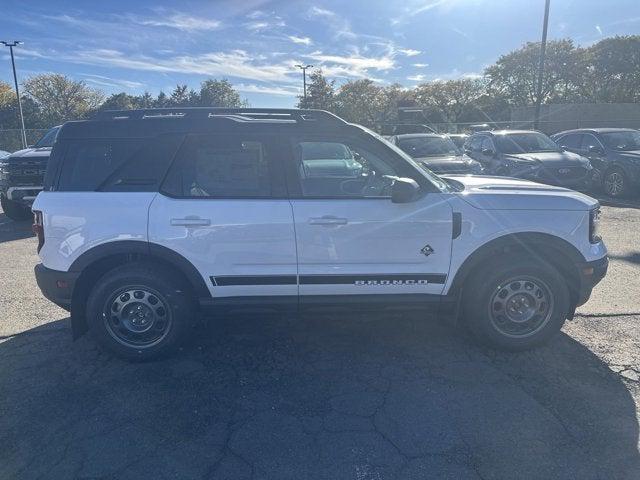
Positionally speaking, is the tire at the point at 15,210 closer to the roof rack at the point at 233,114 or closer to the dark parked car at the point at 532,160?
the roof rack at the point at 233,114

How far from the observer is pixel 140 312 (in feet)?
12.4

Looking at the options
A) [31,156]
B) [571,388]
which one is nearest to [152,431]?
[571,388]

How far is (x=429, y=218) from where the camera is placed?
362 cm

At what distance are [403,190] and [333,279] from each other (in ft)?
2.90

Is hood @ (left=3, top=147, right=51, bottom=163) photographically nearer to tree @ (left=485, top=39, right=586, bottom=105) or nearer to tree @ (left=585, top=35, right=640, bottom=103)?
tree @ (left=485, top=39, right=586, bottom=105)

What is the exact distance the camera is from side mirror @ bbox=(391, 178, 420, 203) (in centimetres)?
347

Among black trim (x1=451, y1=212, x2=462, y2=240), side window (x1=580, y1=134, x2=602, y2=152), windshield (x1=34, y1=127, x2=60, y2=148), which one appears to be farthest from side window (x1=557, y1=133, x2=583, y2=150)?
windshield (x1=34, y1=127, x2=60, y2=148)

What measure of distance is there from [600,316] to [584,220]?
4.49ft

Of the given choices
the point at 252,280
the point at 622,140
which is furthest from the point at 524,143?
the point at 252,280

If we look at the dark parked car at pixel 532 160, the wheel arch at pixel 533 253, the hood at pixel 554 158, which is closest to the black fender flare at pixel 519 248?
the wheel arch at pixel 533 253

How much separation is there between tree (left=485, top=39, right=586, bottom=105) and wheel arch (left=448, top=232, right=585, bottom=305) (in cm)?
4818

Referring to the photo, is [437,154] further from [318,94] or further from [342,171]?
[318,94]

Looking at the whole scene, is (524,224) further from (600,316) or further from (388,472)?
A: (388,472)

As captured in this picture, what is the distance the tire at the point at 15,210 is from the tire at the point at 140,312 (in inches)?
296
